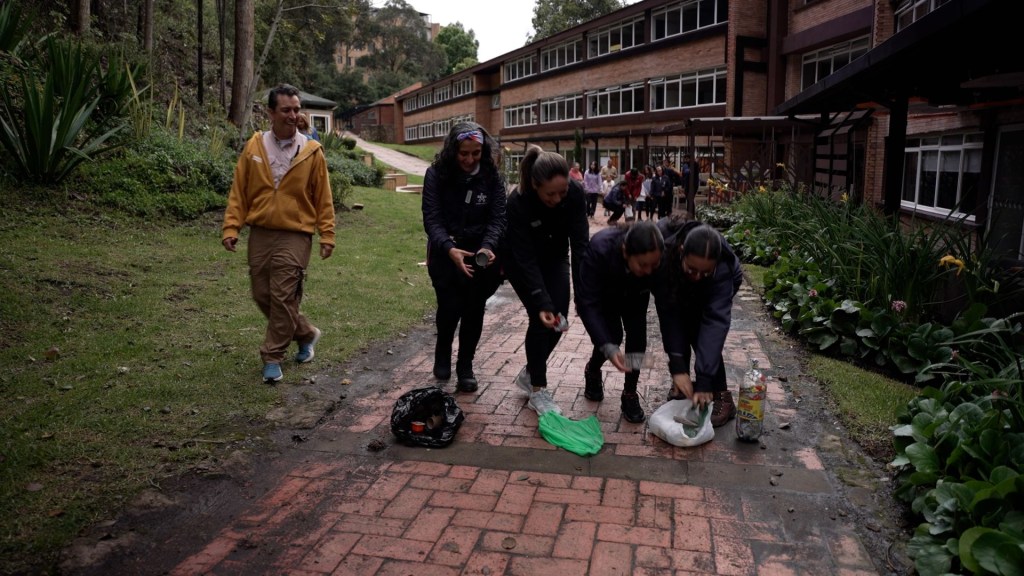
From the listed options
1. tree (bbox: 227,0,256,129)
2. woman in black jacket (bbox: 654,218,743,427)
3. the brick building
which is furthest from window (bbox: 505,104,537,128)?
woman in black jacket (bbox: 654,218,743,427)

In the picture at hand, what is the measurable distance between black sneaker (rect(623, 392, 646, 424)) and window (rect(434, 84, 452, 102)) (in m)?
53.7

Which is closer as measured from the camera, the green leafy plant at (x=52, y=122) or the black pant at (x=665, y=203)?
the green leafy plant at (x=52, y=122)

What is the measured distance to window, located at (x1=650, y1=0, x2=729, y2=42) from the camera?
1044 inches

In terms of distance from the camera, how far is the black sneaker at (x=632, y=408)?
14.0 feet

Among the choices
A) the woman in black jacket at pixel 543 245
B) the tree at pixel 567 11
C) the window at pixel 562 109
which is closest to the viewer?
the woman in black jacket at pixel 543 245

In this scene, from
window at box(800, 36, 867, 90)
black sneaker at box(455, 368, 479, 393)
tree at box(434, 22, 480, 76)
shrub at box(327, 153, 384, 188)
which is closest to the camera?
black sneaker at box(455, 368, 479, 393)

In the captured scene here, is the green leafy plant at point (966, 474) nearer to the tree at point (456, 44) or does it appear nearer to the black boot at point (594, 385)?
the black boot at point (594, 385)

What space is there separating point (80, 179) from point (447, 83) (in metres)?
47.3

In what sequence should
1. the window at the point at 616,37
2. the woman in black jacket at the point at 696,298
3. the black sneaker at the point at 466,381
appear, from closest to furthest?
the woman in black jacket at the point at 696,298 < the black sneaker at the point at 466,381 < the window at the point at 616,37

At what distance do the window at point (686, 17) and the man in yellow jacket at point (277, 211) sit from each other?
80.5 ft

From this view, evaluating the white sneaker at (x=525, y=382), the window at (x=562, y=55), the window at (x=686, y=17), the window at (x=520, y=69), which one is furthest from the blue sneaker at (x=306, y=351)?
the window at (x=520, y=69)

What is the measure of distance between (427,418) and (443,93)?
55871 mm

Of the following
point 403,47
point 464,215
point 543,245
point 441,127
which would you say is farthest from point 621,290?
point 403,47

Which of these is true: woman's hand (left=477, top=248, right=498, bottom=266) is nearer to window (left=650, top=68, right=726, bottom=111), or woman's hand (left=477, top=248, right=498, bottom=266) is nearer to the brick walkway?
the brick walkway
